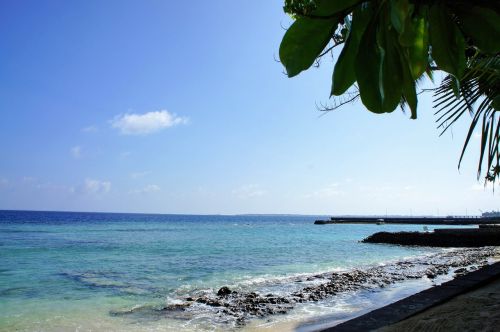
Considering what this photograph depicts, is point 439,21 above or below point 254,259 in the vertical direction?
above

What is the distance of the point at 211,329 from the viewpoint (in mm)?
6422

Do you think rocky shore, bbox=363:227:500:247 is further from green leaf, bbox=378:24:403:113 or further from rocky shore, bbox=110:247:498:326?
green leaf, bbox=378:24:403:113

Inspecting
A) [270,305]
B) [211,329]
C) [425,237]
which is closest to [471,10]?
[211,329]

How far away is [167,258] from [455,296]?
589 inches

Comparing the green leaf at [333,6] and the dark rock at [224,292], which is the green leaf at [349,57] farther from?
the dark rock at [224,292]

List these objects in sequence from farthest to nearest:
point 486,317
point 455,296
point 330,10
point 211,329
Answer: point 211,329, point 455,296, point 486,317, point 330,10

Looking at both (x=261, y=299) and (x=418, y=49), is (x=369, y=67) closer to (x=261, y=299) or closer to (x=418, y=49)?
(x=418, y=49)

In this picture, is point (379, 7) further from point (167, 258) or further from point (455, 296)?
point (167, 258)

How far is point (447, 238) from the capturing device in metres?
28.3

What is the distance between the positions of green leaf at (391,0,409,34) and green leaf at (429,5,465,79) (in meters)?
0.15

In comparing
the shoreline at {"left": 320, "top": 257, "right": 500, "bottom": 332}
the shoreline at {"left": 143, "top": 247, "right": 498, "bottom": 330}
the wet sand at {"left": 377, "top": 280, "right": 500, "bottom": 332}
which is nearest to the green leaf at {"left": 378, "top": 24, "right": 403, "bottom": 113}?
the shoreline at {"left": 320, "top": 257, "right": 500, "bottom": 332}

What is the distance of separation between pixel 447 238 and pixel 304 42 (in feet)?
104

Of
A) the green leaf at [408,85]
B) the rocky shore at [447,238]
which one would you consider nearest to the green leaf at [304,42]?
the green leaf at [408,85]

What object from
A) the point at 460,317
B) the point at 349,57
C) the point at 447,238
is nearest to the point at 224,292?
the point at 460,317
